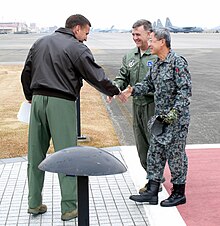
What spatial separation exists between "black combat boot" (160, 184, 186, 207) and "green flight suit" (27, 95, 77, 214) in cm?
97

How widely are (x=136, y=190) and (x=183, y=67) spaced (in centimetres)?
166

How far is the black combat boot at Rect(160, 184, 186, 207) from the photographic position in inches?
206

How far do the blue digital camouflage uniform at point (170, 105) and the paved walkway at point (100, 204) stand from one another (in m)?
0.42

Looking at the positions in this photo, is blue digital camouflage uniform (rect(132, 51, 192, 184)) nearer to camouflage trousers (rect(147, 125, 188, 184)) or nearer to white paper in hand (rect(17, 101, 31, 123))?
camouflage trousers (rect(147, 125, 188, 184))

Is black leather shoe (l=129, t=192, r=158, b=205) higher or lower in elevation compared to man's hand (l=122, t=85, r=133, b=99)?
lower

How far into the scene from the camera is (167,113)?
4988mm

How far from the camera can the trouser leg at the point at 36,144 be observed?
4758 millimetres

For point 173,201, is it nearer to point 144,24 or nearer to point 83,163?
point 144,24

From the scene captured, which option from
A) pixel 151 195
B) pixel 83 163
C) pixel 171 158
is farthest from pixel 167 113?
pixel 83 163

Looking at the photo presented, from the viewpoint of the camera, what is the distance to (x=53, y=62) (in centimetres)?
461

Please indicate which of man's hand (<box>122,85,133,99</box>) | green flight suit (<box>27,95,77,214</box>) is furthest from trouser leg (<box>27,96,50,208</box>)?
man's hand (<box>122,85,133,99</box>)

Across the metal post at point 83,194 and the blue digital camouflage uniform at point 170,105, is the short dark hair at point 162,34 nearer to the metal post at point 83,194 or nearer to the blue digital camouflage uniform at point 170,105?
the blue digital camouflage uniform at point 170,105

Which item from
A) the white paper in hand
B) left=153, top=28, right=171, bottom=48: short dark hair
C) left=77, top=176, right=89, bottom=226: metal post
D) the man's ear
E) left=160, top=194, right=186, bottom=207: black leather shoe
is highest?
the man's ear

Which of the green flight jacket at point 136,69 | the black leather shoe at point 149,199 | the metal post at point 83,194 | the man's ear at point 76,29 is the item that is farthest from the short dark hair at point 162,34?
the metal post at point 83,194
